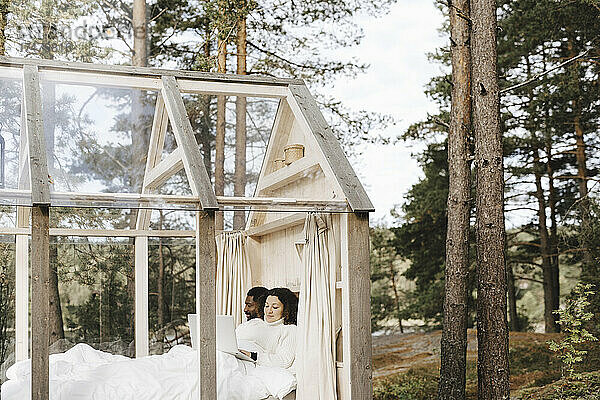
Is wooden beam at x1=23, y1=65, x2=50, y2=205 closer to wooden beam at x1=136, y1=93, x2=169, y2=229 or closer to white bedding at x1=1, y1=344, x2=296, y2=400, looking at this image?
wooden beam at x1=136, y1=93, x2=169, y2=229

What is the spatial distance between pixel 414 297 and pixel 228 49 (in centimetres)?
546

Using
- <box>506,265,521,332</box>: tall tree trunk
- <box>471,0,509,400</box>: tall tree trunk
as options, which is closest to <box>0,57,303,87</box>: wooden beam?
<box>471,0,509,400</box>: tall tree trunk

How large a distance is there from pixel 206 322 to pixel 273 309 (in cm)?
164

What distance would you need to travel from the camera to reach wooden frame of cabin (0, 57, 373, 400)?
502 cm

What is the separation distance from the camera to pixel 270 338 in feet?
21.6

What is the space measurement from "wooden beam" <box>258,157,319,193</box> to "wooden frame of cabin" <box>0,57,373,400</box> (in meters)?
0.01

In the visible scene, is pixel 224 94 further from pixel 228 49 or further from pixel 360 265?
pixel 228 49

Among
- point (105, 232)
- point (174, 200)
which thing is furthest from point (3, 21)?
point (174, 200)

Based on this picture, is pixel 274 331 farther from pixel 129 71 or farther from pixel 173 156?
pixel 129 71

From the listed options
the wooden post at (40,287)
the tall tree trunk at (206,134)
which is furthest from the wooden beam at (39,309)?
the tall tree trunk at (206,134)

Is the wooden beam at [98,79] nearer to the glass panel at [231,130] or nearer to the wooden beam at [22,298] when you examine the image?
the glass panel at [231,130]

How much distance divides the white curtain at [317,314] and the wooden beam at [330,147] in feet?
1.02

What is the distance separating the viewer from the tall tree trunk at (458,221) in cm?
713

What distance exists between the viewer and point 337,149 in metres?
6.27
